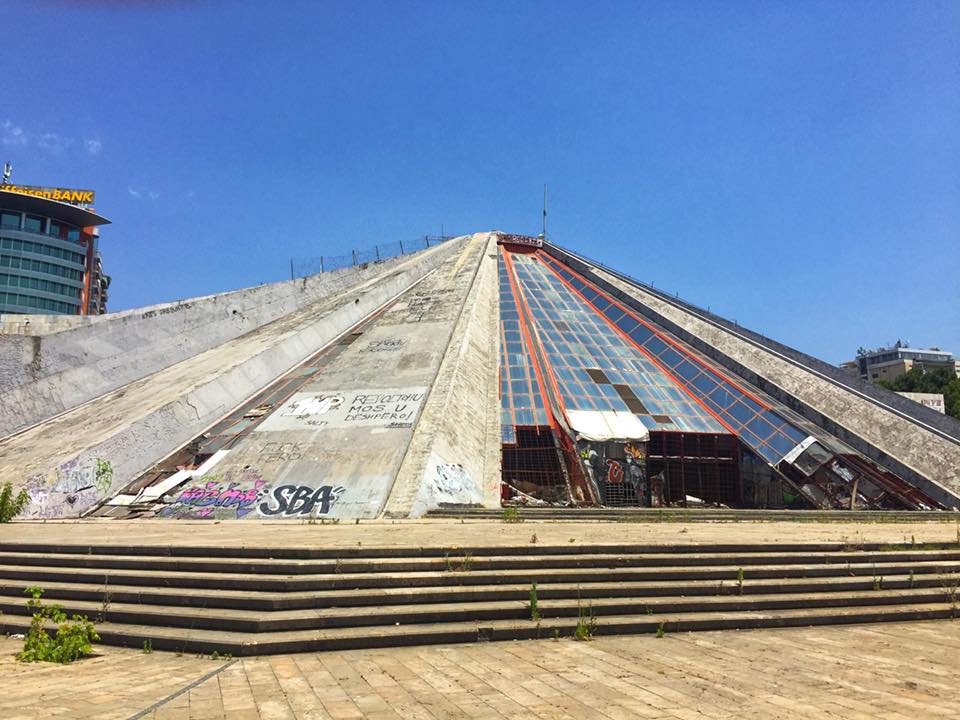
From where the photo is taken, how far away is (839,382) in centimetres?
2394

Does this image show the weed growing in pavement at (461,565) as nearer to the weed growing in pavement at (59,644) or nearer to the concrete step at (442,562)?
the concrete step at (442,562)

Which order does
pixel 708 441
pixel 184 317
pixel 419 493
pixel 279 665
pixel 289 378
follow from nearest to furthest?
pixel 279 665 < pixel 419 493 < pixel 708 441 < pixel 289 378 < pixel 184 317

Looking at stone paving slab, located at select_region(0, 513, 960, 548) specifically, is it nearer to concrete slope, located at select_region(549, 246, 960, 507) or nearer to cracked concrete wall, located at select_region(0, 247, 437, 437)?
concrete slope, located at select_region(549, 246, 960, 507)

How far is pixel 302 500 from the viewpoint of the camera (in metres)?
15.2

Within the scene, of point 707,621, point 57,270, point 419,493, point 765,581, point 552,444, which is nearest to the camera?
point 707,621

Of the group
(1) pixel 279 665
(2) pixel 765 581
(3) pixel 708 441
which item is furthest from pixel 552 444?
(1) pixel 279 665

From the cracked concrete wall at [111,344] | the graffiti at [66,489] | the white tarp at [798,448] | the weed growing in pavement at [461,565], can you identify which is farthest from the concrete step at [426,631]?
the cracked concrete wall at [111,344]

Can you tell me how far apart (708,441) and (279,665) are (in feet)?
59.5

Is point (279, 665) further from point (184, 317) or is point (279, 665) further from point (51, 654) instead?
point (184, 317)

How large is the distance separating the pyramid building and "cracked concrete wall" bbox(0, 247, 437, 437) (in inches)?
3.2

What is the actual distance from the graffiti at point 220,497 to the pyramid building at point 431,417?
0.17 feet

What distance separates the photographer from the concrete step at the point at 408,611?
6.53 m

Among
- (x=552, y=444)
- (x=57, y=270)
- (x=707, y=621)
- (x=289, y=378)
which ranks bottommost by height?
(x=707, y=621)

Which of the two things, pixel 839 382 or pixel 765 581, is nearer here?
pixel 765 581
